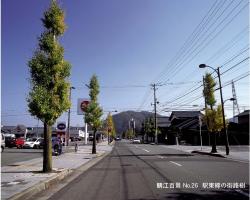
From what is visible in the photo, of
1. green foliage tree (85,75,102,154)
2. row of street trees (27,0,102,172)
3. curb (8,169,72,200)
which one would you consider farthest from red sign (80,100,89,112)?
curb (8,169,72,200)

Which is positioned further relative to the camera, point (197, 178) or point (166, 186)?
point (197, 178)

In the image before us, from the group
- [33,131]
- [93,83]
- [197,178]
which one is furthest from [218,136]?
[33,131]

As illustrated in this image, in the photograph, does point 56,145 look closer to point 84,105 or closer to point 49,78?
point 84,105

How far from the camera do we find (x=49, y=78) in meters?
15.6

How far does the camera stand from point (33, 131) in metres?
143

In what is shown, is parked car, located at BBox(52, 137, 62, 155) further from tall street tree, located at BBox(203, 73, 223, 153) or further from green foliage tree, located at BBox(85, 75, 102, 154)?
tall street tree, located at BBox(203, 73, 223, 153)

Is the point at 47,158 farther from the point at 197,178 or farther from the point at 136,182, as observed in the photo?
the point at 197,178

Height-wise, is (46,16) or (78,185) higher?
(46,16)

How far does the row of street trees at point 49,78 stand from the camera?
15.3m

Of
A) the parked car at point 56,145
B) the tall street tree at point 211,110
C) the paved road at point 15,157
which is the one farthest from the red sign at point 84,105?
the tall street tree at point 211,110

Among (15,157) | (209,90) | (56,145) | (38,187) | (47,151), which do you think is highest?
(209,90)

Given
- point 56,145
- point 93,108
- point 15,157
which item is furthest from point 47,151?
point 93,108

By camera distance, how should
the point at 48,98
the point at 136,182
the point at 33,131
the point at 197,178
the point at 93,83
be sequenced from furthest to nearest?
the point at 33,131
the point at 93,83
the point at 48,98
the point at 197,178
the point at 136,182

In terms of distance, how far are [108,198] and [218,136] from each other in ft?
195
